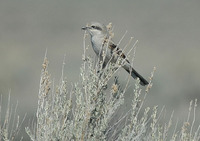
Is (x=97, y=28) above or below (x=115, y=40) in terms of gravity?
below

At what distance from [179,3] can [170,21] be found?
8900 mm

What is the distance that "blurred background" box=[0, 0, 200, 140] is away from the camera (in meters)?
25.6

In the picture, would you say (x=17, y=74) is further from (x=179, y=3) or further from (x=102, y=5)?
(x=179, y=3)

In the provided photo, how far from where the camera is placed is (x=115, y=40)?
1647 centimetres

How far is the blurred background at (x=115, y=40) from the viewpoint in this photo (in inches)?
1010

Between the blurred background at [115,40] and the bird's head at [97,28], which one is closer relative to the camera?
the bird's head at [97,28]

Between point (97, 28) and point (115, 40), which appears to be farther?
point (115, 40)

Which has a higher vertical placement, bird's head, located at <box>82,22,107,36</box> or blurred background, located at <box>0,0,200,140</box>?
blurred background, located at <box>0,0,200,140</box>

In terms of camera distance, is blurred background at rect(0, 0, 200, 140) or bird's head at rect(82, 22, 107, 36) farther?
blurred background at rect(0, 0, 200, 140)

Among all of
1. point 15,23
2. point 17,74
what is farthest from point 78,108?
point 15,23

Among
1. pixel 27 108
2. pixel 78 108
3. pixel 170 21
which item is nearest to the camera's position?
pixel 78 108

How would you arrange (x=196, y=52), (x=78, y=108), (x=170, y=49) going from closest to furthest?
(x=78, y=108)
(x=196, y=52)
(x=170, y=49)

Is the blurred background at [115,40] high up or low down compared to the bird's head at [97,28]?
up

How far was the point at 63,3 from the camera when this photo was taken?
65.9 metres
